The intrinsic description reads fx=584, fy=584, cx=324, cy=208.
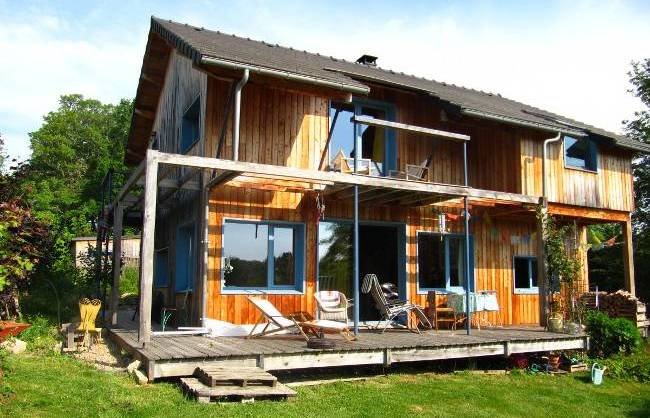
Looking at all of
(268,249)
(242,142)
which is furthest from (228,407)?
(242,142)

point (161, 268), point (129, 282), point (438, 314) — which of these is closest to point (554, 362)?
point (438, 314)

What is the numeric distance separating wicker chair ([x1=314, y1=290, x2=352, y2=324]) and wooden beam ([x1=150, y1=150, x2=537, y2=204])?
192 cm

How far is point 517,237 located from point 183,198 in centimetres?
750

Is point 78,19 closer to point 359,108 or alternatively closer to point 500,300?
A: point 359,108

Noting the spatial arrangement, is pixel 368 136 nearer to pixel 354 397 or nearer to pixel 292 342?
pixel 292 342

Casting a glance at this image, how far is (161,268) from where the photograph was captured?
13.7 meters

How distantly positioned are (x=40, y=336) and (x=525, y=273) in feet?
33.6

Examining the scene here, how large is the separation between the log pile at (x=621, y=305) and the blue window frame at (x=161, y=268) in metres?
9.37

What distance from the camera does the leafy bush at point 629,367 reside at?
34.2 ft

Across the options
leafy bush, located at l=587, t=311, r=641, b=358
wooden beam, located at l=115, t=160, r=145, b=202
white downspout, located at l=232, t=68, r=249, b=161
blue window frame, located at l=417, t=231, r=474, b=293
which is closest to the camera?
white downspout, located at l=232, t=68, r=249, b=161

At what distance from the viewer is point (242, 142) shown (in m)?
10.4

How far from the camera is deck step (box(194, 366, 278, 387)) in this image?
6.47m

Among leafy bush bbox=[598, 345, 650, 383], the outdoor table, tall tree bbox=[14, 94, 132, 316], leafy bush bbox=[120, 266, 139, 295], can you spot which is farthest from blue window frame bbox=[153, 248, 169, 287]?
tall tree bbox=[14, 94, 132, 316]

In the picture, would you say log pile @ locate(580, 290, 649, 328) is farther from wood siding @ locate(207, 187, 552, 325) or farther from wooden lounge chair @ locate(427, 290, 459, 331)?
wooden lounge chair @ locate(427, 290, 459, 331)
